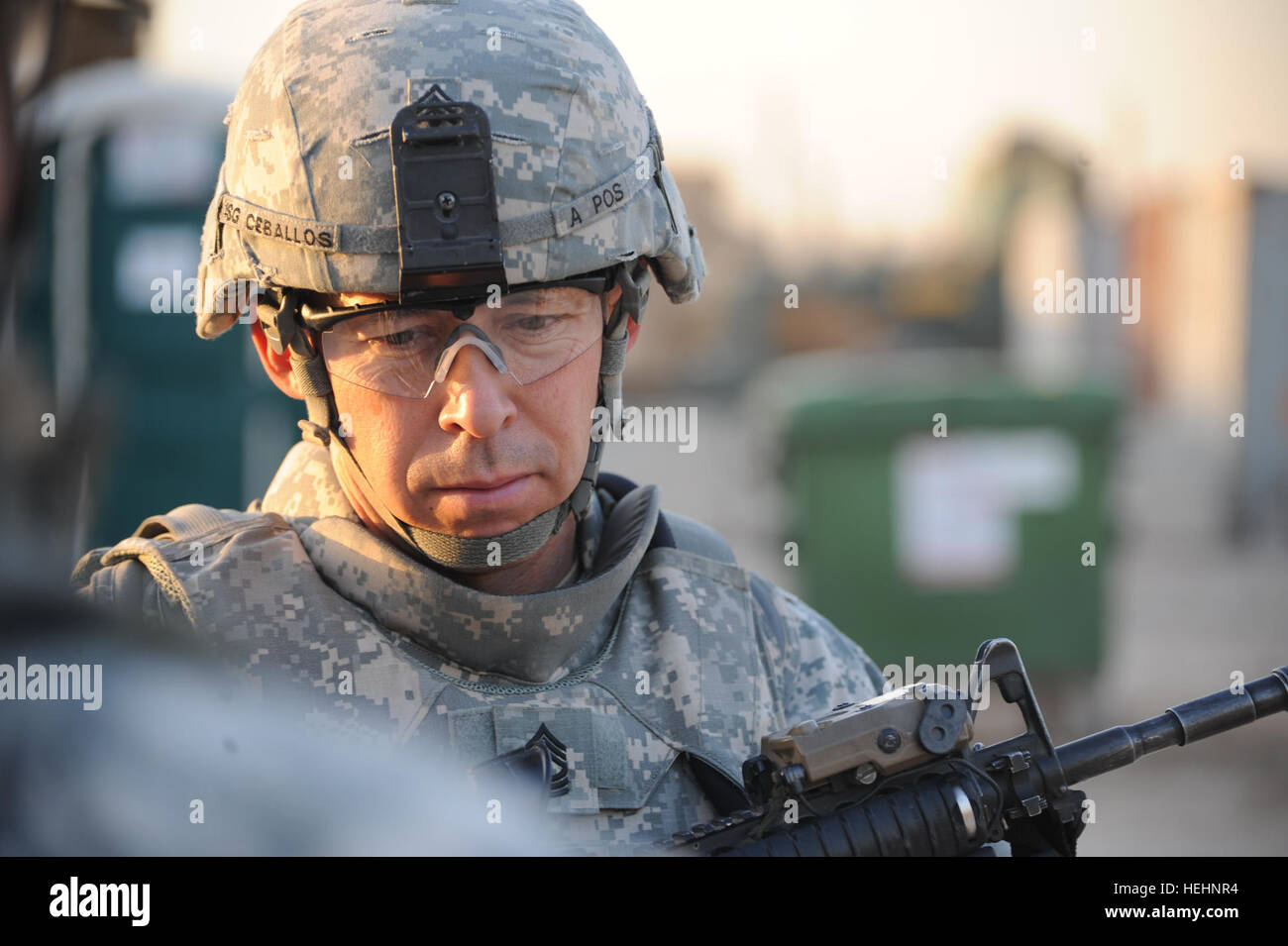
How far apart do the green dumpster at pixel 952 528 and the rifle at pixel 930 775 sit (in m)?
5.20

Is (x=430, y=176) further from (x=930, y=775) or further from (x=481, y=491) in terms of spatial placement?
(x=930, y=775)

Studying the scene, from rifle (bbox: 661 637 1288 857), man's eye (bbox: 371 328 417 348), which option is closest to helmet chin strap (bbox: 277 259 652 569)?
man's eye (bbox: 371 328 417 348)

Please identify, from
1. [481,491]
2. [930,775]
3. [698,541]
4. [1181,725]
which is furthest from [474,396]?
[1181,725]

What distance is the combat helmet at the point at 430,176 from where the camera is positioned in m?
2.23

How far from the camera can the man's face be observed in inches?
87.4

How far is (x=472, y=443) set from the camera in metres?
2.23

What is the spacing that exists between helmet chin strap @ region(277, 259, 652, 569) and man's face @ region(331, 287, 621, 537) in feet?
0.09

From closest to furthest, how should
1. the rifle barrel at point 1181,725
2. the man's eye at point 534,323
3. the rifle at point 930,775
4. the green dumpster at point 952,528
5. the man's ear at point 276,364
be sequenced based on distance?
1. the rifle at point 930,775
2. the rifle barrel at point 1181,725
3. the man's eye at point 534,323
4. the man's ear at point 276,364
5. the green dumpster at point 952,528

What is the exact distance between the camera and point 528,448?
2.28m

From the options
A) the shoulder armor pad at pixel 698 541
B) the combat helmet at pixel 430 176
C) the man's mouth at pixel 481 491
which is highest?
the combat helmet at pixel 430 176

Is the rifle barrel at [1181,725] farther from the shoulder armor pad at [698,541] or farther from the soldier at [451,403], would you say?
the shoulder armor pad at [698,541]

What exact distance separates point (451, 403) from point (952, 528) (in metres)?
5.59

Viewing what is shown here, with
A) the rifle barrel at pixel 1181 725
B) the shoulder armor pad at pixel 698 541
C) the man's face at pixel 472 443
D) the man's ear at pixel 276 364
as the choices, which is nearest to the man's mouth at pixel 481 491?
the man's face at pixel 472 443
